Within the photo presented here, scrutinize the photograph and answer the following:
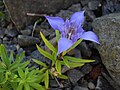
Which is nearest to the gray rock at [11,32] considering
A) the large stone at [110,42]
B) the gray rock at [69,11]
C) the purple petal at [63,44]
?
the gray rock at [69,11]

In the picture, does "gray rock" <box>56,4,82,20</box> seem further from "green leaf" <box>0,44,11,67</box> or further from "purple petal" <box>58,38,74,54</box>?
"purple petal" <box>58,38,74,54</box>

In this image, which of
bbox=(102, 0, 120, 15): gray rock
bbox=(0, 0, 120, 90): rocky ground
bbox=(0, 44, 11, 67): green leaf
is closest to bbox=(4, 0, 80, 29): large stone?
bbox=(0, 0, 120, 90): rocky ground

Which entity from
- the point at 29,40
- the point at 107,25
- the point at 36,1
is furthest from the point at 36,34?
the point at 107,25

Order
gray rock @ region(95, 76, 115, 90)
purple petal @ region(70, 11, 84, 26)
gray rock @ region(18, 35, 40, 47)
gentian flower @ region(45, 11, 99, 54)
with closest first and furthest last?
gentian flower @ region(45, 11, 99, 54) < purple petal @ region(70, 11, 84, 26) < gray rock @ region(95, 76, 115, 90) < gray rock @ region(18, 35, 40, 47)

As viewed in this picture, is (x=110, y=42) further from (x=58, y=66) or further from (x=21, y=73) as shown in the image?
(x=21, y=73)

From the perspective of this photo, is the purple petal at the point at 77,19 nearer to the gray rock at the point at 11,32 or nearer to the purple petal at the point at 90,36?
the purple petal at the point at 90,36
